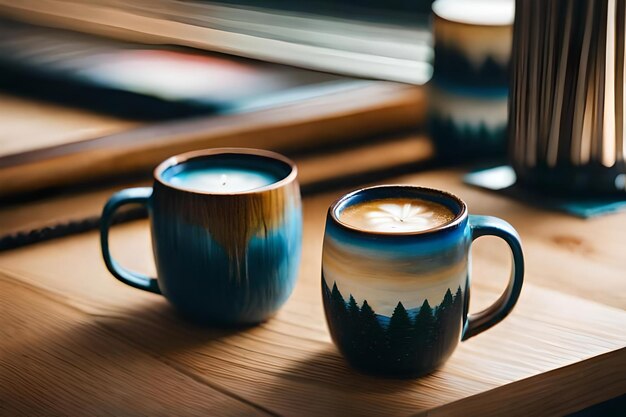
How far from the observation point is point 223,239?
64cm

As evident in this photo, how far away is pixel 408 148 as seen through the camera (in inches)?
42.5

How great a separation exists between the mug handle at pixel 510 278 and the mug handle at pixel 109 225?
222 millimetres

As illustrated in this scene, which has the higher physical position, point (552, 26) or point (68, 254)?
point (552, 26)

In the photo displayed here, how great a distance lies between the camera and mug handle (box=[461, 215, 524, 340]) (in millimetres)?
603

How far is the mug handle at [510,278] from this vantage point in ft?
1.98

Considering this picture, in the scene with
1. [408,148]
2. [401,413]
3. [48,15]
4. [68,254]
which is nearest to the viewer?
[401,413]

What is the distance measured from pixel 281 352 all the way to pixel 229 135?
0.39 meters

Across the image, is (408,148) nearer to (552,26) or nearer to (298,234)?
(552,26)

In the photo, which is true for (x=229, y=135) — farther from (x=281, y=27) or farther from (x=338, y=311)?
(x=338, y=311)

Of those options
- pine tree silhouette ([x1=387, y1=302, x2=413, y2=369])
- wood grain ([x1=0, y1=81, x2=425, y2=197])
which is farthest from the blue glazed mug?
wood grain ([x1=0, y1=81, x2=425, y2=197])

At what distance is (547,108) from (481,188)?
114 mm

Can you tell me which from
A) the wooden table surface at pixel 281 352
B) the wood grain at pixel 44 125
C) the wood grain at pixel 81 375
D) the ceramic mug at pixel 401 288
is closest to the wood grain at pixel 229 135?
the wood grain at pixel 44 125

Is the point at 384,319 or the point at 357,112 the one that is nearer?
the point at 384,319

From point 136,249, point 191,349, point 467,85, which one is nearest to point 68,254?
point 136,249
